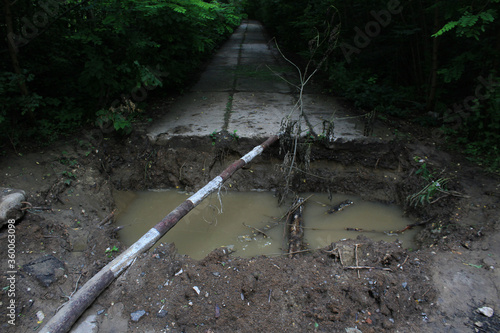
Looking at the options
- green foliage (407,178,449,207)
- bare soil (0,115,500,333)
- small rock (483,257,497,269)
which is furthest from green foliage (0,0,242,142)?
small rock (483,257,497,269)

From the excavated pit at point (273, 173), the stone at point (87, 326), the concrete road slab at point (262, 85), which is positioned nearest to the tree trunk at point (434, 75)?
the excavated pit at point (273, 173)

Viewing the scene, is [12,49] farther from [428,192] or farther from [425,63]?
[425,63]

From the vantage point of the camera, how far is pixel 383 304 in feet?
8.73

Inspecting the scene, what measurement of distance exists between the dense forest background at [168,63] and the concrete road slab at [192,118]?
0.47 meters

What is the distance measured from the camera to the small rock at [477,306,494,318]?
8.39 feet

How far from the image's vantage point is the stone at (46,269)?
2.81 metres

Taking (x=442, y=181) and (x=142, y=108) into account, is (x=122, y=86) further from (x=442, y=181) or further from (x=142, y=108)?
(x=442, y=181)

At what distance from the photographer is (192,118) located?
5.58m

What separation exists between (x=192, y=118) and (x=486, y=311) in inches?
185

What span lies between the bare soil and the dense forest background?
27.8 inches

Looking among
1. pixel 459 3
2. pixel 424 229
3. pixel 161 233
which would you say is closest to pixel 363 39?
pixel 459 3

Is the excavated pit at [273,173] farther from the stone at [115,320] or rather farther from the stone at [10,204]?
the stone at [115,320]

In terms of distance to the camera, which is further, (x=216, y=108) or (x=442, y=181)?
(x=216, y=108)

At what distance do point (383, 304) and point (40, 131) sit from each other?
4927 millimetres
